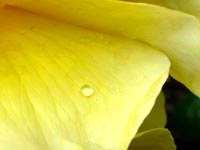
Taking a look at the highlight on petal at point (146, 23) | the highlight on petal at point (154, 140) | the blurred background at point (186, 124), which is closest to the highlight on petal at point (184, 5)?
the highlight on petal at point (146, 23)

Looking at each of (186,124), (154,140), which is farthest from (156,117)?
(186,124)

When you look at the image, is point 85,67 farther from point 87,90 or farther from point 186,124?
point 186,124

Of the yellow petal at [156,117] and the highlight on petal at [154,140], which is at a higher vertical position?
the highlight on petal at [154,140]

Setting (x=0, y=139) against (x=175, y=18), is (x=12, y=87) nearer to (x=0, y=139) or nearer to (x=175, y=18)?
(x=0, y=139)

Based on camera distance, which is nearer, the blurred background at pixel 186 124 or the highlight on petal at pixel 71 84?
the highlight on petal at pixel 71 84

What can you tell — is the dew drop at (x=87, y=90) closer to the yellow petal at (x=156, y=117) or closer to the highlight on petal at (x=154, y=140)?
the highlight on petal at (x=154, y=140)

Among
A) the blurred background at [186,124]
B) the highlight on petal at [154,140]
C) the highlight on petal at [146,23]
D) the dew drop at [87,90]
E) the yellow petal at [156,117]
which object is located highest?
the highlight on petal at [146,23]

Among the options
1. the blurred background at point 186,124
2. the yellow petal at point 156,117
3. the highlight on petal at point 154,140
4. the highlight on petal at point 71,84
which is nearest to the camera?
the highlight on petal at point 71,84
